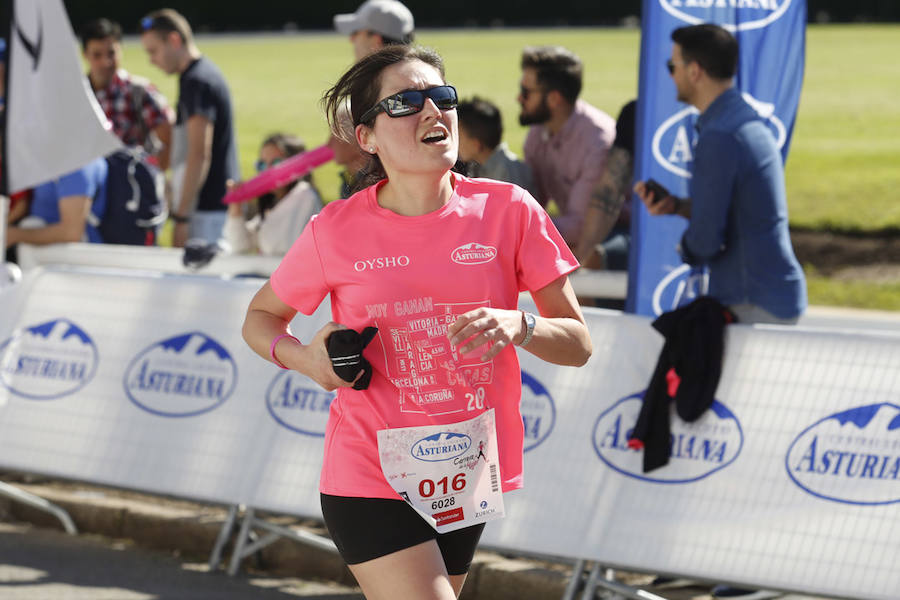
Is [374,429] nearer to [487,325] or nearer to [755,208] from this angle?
[487,325]

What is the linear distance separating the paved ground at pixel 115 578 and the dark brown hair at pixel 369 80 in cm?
279

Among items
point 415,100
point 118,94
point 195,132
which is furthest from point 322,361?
point 118,94

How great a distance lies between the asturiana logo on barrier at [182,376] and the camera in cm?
595

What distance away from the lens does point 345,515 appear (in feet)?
10.3

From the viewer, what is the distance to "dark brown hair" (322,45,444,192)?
3145mm

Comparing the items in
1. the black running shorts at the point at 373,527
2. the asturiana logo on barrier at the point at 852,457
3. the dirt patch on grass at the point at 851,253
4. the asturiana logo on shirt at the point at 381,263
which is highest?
the asturiana logo on shirt at the point at 381,263

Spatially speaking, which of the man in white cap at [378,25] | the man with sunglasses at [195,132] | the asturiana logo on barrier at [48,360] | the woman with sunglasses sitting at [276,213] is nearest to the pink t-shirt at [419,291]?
the asturiana logo on barrier at [48,360]

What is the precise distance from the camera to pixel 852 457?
4.80 metres

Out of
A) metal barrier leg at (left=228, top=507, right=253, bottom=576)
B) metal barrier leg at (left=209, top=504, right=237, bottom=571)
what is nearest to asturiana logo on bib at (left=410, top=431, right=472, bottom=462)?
metal barrier leg at (left=228, top=507, right=253, bottom=576)

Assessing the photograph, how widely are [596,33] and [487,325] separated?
56454 millimetres

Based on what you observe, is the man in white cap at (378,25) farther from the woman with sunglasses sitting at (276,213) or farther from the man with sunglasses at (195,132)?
the man with sunglasses at (195,132)

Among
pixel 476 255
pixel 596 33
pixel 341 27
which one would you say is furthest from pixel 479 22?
pixel 476 255

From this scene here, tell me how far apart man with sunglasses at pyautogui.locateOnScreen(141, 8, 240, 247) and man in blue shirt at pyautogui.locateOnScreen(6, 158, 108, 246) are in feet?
2.43

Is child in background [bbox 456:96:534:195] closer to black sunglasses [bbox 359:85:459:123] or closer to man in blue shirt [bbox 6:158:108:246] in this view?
man in blue shirt [bbox 6:158:108:246]
